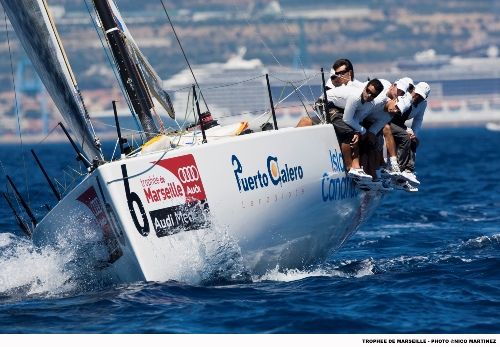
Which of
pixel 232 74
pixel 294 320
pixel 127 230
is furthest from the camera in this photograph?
pixel 232 74

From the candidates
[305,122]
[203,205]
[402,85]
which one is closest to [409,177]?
[402,85]

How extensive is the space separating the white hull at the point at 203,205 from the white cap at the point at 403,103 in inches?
30.3

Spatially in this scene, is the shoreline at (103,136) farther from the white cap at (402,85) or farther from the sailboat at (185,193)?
the sailboat at (185,193)

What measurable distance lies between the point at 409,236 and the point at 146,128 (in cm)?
428

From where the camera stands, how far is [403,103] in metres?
9.94

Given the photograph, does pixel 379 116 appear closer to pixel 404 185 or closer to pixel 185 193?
pixel 404 185

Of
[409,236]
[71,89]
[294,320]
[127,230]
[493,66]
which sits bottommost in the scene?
[493,66]

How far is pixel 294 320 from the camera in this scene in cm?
762

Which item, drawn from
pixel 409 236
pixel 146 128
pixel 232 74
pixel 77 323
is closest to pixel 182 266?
pixel 77 323

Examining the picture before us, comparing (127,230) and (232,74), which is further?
(232,74)

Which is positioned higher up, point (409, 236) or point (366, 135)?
point (366, 135)

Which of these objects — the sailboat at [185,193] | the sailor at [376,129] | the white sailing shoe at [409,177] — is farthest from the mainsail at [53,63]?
the white sailing shoe at [409,177]
